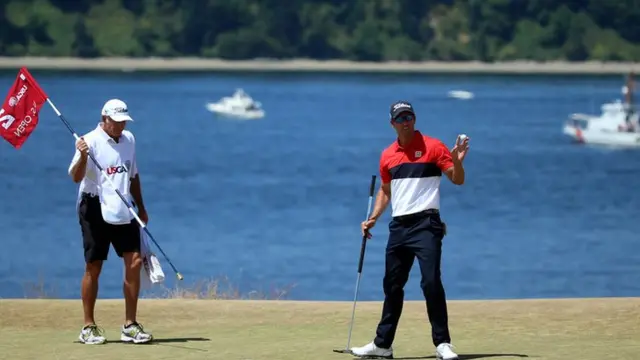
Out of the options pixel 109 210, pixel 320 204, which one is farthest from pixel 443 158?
pixel 320 204

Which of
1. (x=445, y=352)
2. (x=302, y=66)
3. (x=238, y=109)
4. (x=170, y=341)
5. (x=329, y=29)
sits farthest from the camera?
(x=302, y=66)

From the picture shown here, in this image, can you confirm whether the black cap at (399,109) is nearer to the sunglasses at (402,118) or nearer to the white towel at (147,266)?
the sunglasses at (402,118)

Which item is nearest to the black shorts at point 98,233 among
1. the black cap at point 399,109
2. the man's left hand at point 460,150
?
the black cap at point 399,109

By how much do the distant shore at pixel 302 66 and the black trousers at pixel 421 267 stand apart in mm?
155319

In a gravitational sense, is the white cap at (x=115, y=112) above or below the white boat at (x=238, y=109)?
below

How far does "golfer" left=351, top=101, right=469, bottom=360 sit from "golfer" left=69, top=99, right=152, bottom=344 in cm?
189

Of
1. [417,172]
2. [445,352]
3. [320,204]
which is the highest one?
[320,204]

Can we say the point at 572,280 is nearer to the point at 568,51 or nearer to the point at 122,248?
the point at 122,248

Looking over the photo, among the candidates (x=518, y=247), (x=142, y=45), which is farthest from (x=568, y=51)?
(x=518, y=247)

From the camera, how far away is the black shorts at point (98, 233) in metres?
11.8

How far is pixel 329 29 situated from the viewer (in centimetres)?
17225

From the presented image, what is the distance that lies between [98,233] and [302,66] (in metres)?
168

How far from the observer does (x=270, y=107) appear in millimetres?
133375

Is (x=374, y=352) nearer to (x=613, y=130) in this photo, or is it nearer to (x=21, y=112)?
(x=21, y=112)
